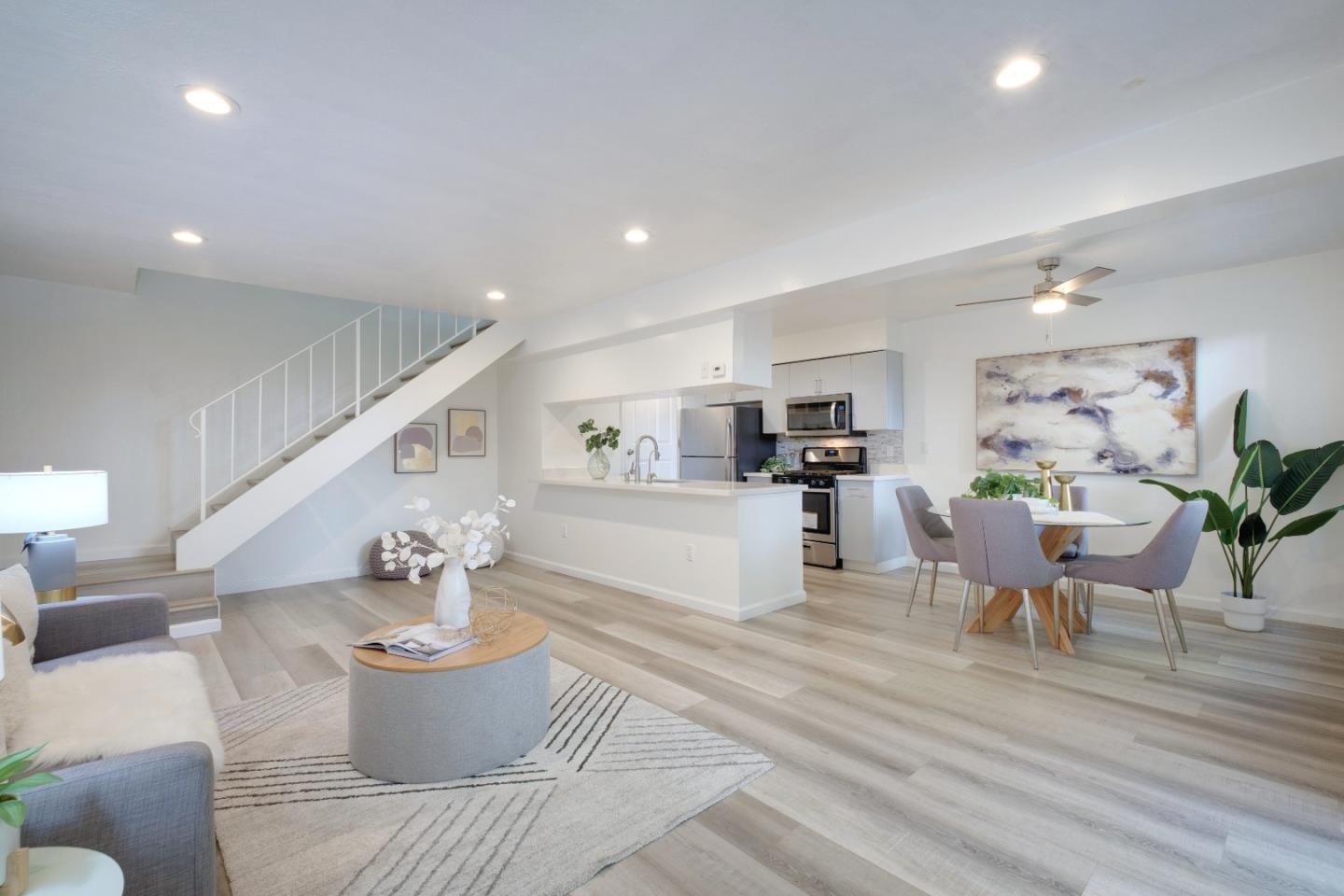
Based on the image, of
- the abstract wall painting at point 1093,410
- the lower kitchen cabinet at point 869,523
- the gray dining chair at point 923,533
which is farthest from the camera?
the lower kitchen cabinet at point 869,523

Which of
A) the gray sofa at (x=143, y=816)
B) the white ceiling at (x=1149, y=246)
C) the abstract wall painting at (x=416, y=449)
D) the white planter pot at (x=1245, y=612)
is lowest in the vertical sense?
the white planter pot at (x=1245, y=612)

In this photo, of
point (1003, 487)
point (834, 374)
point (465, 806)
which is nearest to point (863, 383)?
point (834, 374)

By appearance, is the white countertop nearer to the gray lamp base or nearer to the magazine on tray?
the magazine on tray

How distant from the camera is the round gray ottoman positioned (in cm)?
227

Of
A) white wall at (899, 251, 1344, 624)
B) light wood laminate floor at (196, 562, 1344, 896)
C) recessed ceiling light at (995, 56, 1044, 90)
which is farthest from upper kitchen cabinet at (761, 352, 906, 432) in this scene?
recessed ceiling light at (995, 56, 1044, 90)

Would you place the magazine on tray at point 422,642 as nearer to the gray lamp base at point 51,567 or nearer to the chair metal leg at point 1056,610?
the gray lamp base at point 51,567

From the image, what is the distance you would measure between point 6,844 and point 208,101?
7.56 feet

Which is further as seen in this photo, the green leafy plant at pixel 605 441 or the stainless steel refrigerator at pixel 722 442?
the stainless steel refrigerator at pixel 722 442

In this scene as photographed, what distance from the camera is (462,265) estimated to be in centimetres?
427

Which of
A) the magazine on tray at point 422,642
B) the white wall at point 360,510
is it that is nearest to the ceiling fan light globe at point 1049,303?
the magazine on tray at point 422,642

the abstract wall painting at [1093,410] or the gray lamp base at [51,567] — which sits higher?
the abstract wall painting at [1093,410]

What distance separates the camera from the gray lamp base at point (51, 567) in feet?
10.5

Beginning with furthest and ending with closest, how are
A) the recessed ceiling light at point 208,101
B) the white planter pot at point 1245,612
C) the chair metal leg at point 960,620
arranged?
1. the white planter pot at point 1245,612
2. the chair metal leg at point 960,620
3. the recessed ceiling light at point 208,101

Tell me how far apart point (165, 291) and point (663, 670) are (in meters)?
5.01
